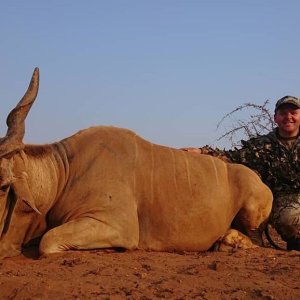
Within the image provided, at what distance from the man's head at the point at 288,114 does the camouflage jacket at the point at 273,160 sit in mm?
152

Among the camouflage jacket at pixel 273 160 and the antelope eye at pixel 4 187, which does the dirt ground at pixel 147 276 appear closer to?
the antelope eye at pixel 4 187

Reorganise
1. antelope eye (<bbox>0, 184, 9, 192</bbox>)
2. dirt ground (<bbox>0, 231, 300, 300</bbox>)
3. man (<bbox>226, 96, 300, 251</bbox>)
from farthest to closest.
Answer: man (<bbox>226, 96, 300, 251</bbox>) → antelope eye (<bbox>0, 184, 9, 192</bbox>) → dirt ground (<bbox>0, 231, 300, 300</bbox>)

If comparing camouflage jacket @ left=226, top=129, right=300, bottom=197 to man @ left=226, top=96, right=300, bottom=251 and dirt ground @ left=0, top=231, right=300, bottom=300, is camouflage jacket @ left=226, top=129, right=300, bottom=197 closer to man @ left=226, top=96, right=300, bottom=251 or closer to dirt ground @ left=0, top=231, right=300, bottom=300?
man @ left=226, top=96, right=300, bottom=251

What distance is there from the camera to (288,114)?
6.57m

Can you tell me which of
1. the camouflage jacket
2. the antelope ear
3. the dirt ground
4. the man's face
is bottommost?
the dirt ground

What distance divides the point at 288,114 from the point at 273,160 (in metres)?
0.52

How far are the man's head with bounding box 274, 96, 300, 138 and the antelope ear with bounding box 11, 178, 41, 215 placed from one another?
302 centimetres

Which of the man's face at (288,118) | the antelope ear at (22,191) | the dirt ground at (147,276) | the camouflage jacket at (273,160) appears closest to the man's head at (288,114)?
the man's face at (288,118)

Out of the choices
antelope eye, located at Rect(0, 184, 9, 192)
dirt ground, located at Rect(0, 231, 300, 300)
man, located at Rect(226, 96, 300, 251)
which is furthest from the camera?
man, located at Rect(226, 96, 300, 251)

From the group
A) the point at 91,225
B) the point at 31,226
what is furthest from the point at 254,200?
the point at 31,226

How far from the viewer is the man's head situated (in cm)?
657

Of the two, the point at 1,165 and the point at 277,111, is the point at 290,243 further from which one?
the point at 1,165

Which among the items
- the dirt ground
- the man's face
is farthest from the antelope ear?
the man's face

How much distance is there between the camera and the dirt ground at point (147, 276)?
142 inches
